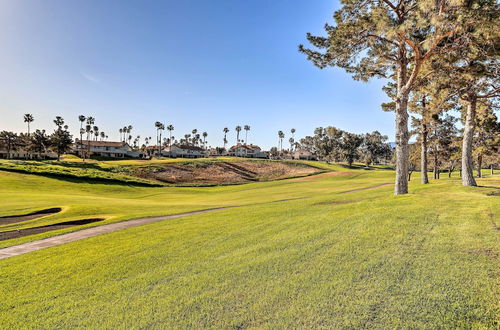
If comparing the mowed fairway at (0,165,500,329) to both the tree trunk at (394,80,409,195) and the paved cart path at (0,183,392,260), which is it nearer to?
the paved cart path at (0,183,392,260)

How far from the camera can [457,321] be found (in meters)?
3.94

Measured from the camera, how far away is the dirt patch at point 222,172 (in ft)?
185

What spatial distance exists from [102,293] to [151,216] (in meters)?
11.1

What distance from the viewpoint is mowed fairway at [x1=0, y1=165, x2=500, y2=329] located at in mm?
4438

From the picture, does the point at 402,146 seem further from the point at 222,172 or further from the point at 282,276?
the point at 222,172

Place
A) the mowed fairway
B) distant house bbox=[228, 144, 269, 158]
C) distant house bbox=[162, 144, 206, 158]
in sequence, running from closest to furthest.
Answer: the mowed fairway, distant house bbox=[162, 144, 206, 158], distant house bbox=[228, 144, 269, 158]

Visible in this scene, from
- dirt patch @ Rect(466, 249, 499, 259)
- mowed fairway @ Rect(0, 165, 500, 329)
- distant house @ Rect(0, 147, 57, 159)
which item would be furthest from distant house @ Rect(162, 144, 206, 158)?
dirt patch @ Rect(466, 249, 499, 259)

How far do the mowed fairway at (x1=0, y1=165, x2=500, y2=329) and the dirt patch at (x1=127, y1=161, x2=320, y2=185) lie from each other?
153ft

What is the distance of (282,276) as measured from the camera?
5875 mm

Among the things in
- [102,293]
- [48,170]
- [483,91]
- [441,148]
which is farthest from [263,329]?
[441,148]

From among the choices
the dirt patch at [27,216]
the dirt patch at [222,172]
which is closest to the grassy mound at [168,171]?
the dirt patch at [222,172]

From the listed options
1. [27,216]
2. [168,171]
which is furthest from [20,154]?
[27,216]

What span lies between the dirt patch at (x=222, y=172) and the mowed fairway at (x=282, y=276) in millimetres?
46553

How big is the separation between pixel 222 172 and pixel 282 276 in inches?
2367
